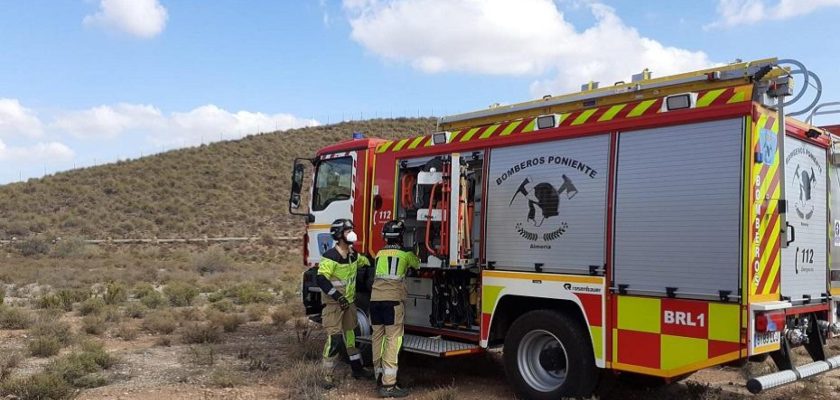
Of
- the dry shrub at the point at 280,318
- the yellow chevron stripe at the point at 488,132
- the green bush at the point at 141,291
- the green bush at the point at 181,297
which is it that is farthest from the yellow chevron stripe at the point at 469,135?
the green bush at the point at 141,291

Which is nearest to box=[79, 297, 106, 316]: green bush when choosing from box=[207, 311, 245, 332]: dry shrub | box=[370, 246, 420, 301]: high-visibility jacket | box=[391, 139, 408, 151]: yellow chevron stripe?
box=[207, 311, 245, 332]: dry shrub

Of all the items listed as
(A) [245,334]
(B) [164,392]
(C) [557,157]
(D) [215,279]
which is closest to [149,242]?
(D) [215,279]

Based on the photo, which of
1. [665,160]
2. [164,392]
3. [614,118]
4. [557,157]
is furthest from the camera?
[164,392]

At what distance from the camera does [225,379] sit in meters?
7.53

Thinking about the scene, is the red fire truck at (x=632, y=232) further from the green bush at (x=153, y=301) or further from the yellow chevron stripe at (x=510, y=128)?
the green bush at (x=153, y=301)

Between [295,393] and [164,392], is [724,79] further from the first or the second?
[164,392]

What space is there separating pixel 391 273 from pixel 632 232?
265cm

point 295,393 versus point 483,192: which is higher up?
point 483,192

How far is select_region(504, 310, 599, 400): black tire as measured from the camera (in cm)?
621

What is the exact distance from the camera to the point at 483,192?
24.1 feet

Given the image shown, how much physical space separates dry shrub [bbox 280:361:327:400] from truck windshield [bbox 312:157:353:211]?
2.26 meters

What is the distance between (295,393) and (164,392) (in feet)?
4.60

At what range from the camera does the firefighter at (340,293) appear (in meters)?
7.67

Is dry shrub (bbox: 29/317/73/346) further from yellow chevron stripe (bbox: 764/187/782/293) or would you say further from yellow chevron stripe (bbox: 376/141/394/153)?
yellow chevron stripe (bbox: 764/187/782/293)
